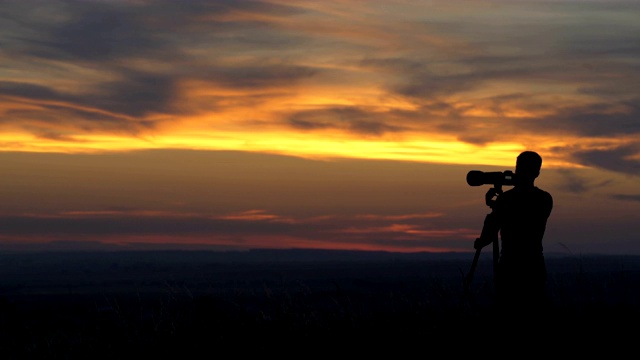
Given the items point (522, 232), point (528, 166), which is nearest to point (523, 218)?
point (522, 232)

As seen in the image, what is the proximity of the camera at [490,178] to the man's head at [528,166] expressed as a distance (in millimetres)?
93

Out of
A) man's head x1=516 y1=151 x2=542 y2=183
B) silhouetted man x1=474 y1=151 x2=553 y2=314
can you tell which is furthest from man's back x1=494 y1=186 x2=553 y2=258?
man's head x1=516 y1=151 x2=542 y2=183

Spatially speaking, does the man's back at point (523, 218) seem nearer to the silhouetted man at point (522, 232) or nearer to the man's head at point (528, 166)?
the silhouetted man at point (522, 232)

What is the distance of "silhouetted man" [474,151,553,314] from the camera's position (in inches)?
348

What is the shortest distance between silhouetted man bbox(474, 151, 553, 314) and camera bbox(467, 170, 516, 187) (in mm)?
77

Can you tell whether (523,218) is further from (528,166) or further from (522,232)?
(528,166)

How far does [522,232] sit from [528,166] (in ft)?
2.15

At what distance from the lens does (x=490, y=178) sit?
8.99 m

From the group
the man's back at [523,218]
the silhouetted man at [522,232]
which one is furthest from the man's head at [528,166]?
the man's back at [523,218]

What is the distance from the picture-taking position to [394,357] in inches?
359

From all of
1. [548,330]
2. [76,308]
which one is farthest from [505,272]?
[76,308]

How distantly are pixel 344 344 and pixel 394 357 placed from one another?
0.69 m

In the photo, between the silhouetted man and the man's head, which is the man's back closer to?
the silhouetted man

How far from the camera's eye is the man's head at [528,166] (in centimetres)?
887
